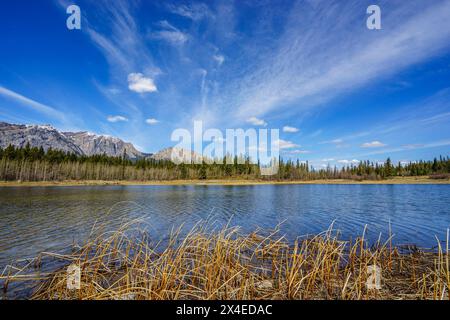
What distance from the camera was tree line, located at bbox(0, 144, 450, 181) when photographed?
311 ft

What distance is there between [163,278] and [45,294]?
3717mm

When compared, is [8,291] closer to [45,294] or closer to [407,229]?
[45,294]

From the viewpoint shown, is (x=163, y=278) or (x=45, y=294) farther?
(x=45, y=294)

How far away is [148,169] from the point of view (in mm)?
134000

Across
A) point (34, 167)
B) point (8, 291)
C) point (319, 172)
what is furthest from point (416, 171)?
point (34, 167)

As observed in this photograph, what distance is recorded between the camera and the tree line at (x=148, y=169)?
94875 millimetres

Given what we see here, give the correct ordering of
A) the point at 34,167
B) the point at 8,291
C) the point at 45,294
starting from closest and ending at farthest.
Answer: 1. the point at 45,294
2. the point at 8,291
3. the point at 34,167
